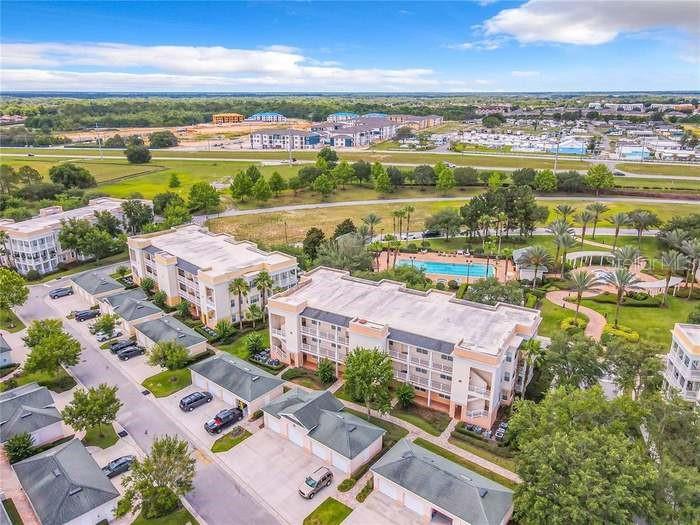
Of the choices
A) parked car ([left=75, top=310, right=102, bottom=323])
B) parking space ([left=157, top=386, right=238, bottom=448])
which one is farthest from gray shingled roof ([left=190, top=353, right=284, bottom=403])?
parked car ([left=75, top=310, right=102, bottom=323])

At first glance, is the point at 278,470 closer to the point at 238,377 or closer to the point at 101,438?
the point at 238,377

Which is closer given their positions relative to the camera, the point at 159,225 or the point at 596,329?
the point at 596,329

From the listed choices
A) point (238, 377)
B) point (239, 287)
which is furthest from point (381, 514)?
point (239, 287)

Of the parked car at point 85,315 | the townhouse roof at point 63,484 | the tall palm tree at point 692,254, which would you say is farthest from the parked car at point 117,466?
the tall palm tree at point 692,254

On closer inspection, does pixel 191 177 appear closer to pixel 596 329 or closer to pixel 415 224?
pixel 415 224

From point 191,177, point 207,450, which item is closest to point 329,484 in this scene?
point 207,450

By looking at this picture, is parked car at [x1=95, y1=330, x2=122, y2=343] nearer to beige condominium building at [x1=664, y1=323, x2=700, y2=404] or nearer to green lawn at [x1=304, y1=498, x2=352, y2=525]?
green lawn at [x1=304, y1=498, x2=352, y2=525]
